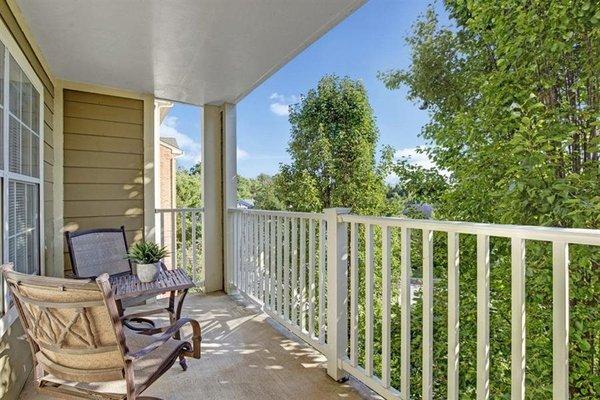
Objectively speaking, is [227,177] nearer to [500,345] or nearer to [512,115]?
[512,115]

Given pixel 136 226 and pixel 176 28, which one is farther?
pixel 136 226

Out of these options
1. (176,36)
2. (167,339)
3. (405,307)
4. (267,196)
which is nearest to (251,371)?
(167,339)

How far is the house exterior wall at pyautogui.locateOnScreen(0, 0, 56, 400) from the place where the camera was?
6.54 ft

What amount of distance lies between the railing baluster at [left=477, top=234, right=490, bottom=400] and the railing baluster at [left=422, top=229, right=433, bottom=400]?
0.86 ft

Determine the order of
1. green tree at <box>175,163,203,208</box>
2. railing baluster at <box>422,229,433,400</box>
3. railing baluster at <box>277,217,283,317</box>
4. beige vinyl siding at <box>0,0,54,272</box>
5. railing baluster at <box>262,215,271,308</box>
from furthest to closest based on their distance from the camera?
green tree at <box>175,163,203,208</box> < railing baluster at <box>262,215,271,308</box> < railing baluster at <box>277,217,283,317</box> < beige vinyl siding at <box>0,0,54,272</box> < railing baluster at <box>422,229,433,400</box>

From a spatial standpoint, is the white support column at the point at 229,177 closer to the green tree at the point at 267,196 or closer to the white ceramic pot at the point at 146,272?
the white ceramic pot at the point at 146,272

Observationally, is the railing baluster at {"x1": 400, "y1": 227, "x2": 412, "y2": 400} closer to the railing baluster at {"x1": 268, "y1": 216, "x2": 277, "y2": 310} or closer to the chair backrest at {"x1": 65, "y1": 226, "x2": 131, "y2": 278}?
the railing baluster at {"x1": 268, "y1": 216, "x2": 277, "y2": 310}

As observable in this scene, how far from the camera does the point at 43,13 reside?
231 cm

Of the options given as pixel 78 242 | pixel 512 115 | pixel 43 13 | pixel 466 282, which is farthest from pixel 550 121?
pixel 78 242

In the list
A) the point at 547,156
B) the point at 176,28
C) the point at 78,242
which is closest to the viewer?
the point at 176,28

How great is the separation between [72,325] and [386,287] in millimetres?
1536

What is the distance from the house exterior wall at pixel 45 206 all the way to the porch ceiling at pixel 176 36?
0.10 meters

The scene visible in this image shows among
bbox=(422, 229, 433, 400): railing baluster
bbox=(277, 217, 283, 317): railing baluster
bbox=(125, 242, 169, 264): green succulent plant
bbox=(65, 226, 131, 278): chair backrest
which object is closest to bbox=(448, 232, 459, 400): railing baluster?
bbox=(422, 229, 433, 400): railing baluster

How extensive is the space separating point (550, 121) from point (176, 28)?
3.64 meters
